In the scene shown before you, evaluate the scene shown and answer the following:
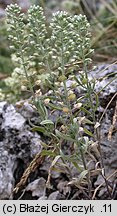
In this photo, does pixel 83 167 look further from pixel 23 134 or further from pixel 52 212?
pixel 23 134

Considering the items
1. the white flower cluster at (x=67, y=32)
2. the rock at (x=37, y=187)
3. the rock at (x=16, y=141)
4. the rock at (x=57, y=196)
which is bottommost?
the rock at (x=57, y=196)

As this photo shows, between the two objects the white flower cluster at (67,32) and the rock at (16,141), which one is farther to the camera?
the rock at (16,141)

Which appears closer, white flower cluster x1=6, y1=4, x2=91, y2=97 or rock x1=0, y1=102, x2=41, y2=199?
white flower cluster x1=6, y1=4, x2=91, y2=97

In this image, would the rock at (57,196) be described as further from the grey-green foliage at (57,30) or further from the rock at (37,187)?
the grey-green foliage at (57,30)

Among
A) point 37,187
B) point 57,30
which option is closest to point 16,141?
point 37,187

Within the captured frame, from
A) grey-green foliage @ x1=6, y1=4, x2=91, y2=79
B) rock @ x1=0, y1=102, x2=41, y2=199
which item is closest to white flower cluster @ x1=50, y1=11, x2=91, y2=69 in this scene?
grey-green foliage @ x1=6, y1=4, x2=91, y2=79

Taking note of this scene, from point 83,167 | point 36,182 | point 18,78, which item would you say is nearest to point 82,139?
point 83,167

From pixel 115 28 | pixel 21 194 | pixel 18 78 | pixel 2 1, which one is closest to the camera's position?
pixel 21 194

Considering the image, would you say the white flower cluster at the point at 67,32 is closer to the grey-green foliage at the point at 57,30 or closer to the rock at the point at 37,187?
the grey-green foliage at the point at 57,30

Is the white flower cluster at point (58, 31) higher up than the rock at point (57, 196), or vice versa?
the white flower cluster at point (58, 31)

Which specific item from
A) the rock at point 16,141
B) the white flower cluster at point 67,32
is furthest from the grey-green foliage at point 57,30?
the rock at point 16,141

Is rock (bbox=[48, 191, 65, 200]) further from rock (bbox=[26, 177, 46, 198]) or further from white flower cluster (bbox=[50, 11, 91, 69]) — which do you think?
white flower cluster (bbox=[50, 11, 91, 69])
